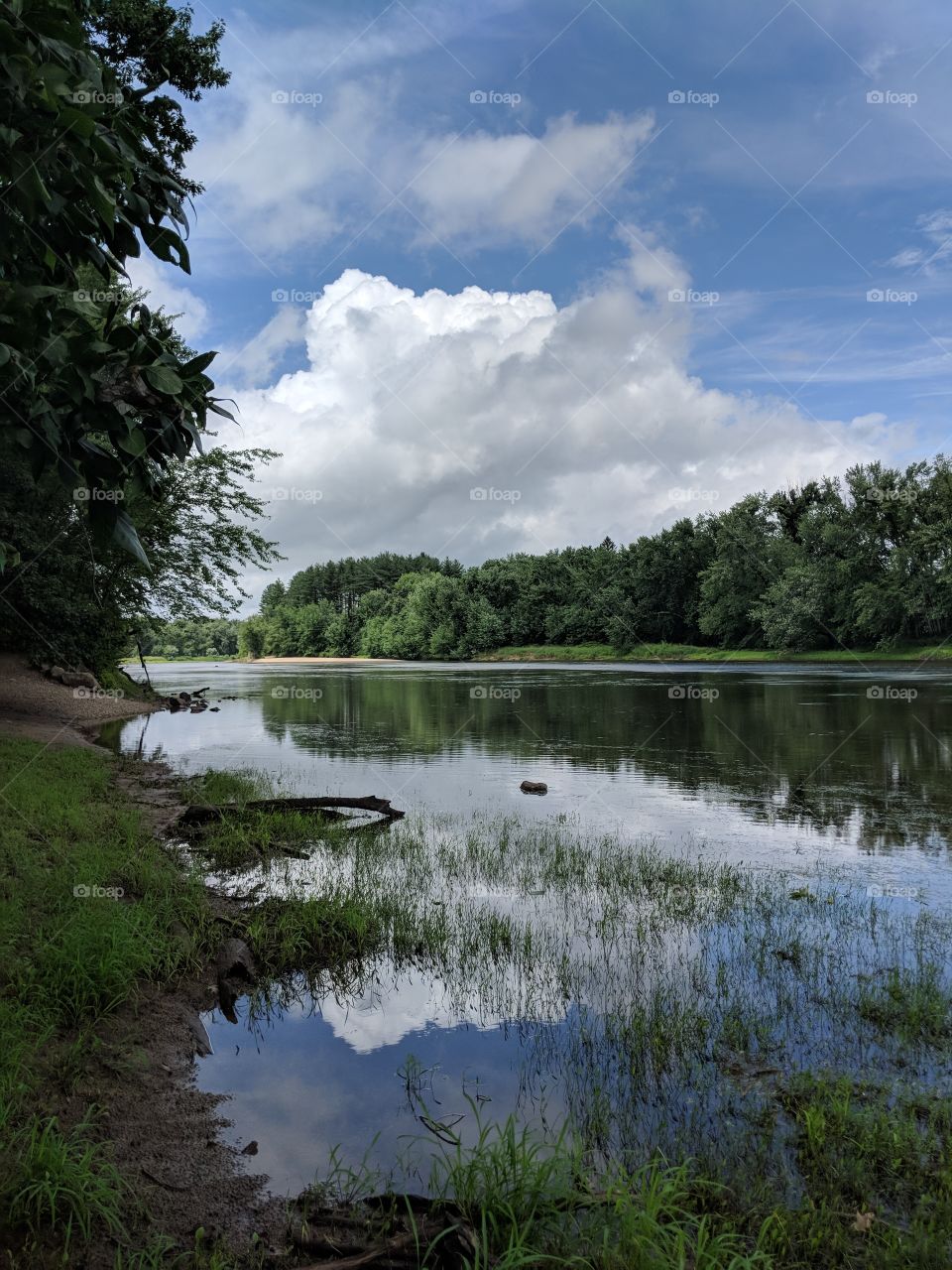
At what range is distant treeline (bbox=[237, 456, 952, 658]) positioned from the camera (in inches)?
3174

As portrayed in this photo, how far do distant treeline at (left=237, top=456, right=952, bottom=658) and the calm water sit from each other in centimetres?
3238

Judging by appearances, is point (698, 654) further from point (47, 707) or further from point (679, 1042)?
point (679, 1042)

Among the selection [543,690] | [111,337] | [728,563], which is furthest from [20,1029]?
[728,563]

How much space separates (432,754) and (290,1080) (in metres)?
19.2

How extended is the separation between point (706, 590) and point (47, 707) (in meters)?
88.3
